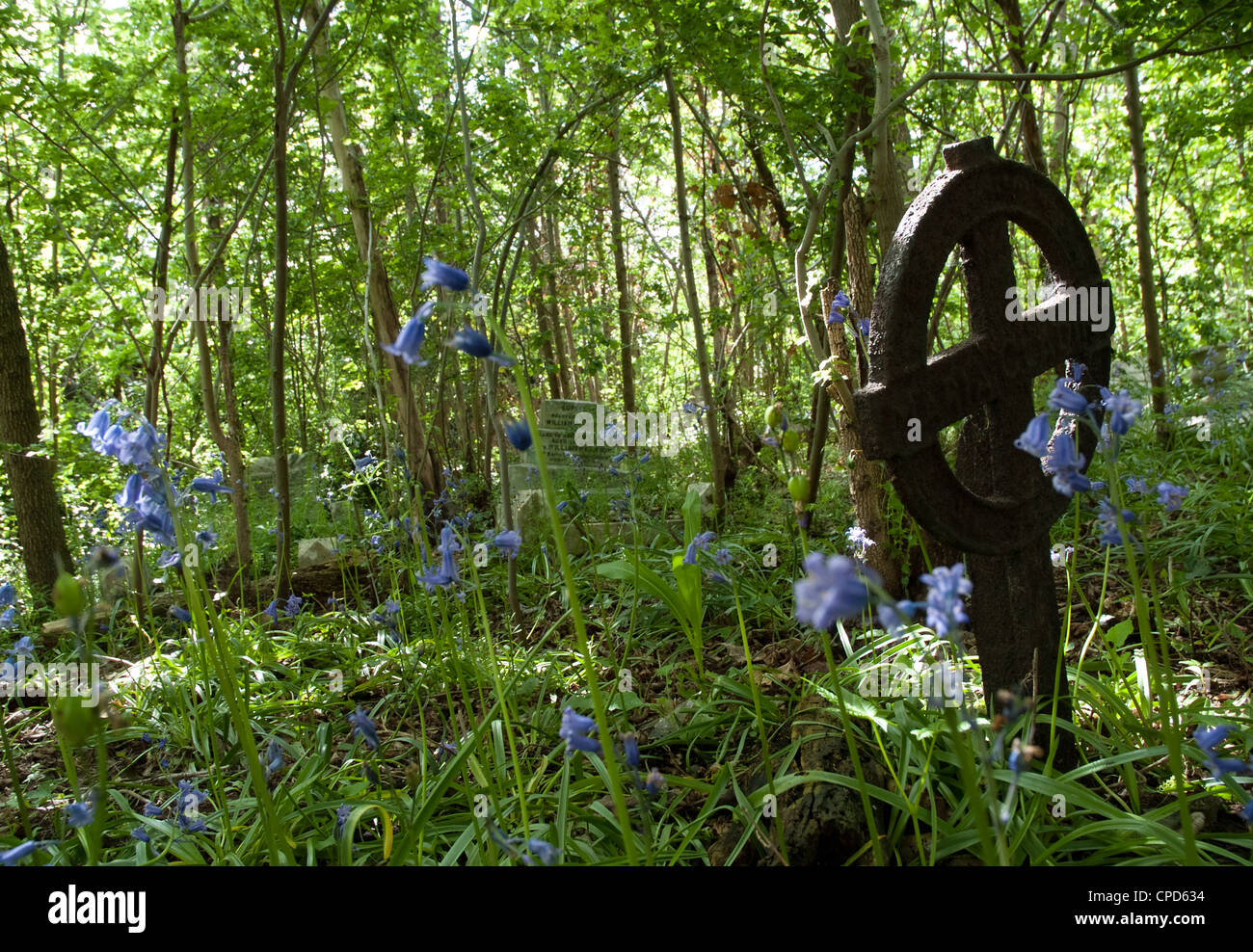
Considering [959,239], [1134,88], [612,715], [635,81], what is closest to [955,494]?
[959,239]

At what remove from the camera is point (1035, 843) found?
1668 mm

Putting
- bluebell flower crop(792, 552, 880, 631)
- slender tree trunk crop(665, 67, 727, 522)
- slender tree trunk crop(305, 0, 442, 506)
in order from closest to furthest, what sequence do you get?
bluebell flower crop(792, 552, 880, 631), slender tree trunk crop(665, 67, 727, 522), slender tree trunk crop(305, 0, 442, 506)

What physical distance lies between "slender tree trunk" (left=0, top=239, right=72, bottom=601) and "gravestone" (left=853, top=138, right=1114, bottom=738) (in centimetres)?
458

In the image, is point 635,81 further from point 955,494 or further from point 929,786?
point 929,786

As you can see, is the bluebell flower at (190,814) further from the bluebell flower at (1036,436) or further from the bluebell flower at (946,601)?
the bluebell flower at (1036,436)

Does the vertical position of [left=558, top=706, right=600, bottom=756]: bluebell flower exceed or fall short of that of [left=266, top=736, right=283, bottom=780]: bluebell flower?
it exceeds it

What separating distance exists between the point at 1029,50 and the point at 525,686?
378cm

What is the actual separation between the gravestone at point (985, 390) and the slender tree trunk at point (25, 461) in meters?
4.58

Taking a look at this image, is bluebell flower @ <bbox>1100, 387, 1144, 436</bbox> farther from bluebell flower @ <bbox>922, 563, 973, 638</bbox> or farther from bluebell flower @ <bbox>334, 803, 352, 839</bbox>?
bluebell flower @ <bbox>334, 803, 352, 839</bbox>

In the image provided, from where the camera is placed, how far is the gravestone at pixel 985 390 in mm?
1761

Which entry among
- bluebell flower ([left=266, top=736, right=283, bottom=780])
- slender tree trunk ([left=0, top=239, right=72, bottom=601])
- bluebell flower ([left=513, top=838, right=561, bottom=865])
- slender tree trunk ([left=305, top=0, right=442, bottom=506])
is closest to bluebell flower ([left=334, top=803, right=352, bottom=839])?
bluebell flower ([left=266, top=736, right=283, bottom=780])

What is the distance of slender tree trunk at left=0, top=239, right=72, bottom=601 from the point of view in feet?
14.6

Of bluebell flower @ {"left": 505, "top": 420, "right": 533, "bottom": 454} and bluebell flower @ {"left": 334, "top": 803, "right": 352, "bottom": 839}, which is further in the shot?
bluebell flower @ {"left": 334, "top": 803, "right": 352, "bottom": 839}

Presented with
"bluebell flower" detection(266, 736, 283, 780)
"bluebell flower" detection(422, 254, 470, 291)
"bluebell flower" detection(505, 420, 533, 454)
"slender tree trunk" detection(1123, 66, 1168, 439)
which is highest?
"slender tree trunk" detection(1123, 66, 1168, 439)
